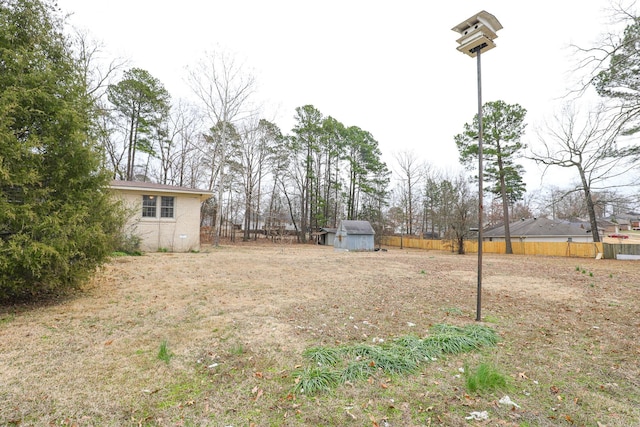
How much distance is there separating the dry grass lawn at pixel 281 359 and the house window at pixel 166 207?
318 inches

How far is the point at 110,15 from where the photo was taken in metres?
10.1

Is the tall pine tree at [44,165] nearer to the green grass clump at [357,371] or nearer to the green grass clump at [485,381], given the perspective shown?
the green grass clump at [357,371]

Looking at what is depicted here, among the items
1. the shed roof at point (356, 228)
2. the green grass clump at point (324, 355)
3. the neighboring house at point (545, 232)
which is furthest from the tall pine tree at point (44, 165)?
the neighboring house at point (545, 232)

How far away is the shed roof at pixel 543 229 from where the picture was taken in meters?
24.5

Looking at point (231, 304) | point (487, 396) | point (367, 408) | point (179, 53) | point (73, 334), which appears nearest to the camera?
point (367, 408)

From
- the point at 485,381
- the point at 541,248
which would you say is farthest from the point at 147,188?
the point at 541,248

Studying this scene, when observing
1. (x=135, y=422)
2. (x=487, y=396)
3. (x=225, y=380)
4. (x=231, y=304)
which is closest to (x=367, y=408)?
(x=487, y=396)

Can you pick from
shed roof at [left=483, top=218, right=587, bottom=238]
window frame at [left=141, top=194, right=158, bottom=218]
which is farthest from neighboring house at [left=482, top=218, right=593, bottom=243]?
window frame at [left=141, top=194, right=158, bottom=218]

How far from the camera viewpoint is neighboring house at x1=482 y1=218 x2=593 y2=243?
24219 millimetres

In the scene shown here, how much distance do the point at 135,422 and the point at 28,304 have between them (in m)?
4.30

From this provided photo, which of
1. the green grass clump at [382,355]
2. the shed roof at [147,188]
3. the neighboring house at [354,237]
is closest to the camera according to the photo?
the green grass clump at [382,355]

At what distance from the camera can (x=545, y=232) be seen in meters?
25.3

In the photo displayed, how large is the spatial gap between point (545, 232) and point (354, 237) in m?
18.2

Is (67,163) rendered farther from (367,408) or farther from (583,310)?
(583,310)
